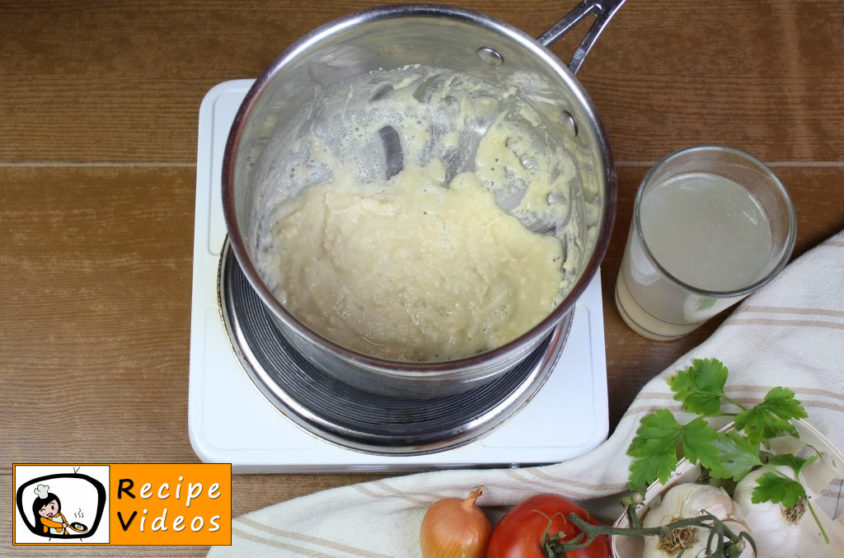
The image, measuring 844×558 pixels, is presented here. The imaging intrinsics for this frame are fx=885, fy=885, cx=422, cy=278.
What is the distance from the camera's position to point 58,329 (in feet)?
2.93

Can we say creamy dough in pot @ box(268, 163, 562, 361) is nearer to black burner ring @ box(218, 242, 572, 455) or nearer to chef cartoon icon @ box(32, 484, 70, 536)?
black burner ring @ box(218, 242, 572, 455)

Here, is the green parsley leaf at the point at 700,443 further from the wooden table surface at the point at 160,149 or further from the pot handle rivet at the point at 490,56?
the pot handle rivet at the point at 490,56

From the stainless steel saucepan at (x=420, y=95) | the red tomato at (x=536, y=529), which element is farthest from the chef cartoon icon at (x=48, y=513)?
the red tomato at (x=536, y=529)

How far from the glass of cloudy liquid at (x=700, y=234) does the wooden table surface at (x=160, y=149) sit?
0.07 m

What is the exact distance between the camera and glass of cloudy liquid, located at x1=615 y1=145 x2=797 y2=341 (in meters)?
0.81

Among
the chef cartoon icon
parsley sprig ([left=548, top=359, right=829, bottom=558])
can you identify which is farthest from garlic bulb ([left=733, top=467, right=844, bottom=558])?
the chef cartoon icon

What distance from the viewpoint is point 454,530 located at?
797mm

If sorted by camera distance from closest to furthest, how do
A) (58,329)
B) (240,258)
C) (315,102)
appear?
1. (240,258)
2. (315,102)
3. (58,329)

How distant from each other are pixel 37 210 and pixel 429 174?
1.36 ft

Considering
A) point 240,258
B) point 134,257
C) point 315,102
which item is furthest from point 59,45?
point 240,258

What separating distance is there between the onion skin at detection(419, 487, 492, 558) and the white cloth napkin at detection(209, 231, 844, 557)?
0.02m

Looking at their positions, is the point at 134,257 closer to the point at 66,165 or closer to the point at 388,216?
the point at 66,165

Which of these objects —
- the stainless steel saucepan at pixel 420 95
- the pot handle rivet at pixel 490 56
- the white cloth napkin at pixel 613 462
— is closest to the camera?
the stainless steel saucepan at pixel 420 95

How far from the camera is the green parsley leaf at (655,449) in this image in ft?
2.58
